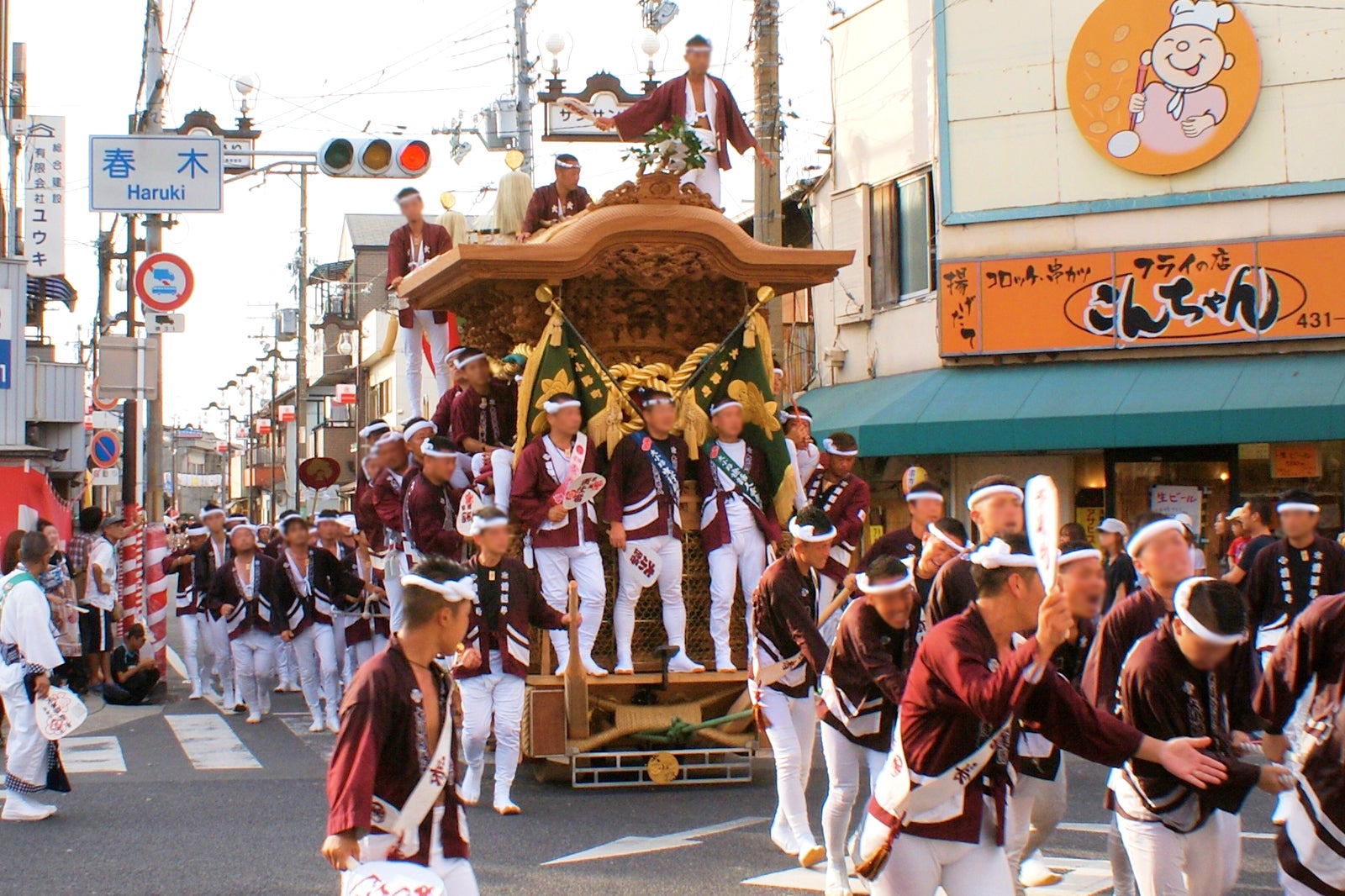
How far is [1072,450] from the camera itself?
1886cm

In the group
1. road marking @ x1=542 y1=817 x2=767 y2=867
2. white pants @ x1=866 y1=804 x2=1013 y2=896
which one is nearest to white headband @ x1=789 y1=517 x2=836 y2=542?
road marking @ x1=542 y1=817 x2=767 y2=867

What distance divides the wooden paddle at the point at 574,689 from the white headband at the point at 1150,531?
477 cm

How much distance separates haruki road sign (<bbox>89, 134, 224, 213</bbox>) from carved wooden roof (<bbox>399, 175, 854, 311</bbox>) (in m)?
5.76

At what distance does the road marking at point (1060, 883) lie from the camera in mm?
7580

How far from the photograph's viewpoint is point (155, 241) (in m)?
18.2

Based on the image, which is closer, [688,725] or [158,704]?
[688,725]

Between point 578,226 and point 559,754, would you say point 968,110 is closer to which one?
point 578,226

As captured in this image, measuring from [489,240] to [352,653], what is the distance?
4.37 m

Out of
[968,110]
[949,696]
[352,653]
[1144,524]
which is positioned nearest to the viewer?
[949,696]

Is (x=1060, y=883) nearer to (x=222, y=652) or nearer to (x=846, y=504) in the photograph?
(x=846, y=504)

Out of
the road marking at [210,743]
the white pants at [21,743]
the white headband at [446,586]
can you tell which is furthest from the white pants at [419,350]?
the white headband at [446,586]

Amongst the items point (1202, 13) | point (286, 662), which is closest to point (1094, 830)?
point (286, 662)

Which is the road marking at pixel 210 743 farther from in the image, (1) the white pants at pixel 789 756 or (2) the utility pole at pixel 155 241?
(1) the white pants at pixel 789 756

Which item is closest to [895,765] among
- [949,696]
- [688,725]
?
[949,696]
